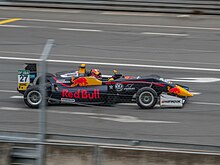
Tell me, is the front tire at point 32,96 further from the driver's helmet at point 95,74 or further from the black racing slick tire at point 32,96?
the driver's helmet at point 95,74

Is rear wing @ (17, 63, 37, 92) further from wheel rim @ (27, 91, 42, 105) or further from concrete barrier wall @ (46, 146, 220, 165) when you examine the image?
concrete barrier wall @ (46, 146, 220, 165)

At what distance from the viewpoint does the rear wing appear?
36.6ft

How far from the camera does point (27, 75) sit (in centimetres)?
1152

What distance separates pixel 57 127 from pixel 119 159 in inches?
36.0

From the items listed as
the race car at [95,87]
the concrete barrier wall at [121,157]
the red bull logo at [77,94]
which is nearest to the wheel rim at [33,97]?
the race car at [95,87]

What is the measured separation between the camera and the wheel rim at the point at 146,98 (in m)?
10.5

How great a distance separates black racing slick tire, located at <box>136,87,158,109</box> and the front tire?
1.70 meters

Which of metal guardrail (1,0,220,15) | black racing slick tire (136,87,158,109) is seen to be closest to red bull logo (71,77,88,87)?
black racing slick tire (136,87,158,109)

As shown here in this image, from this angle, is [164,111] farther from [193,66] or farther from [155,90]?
[193,66]

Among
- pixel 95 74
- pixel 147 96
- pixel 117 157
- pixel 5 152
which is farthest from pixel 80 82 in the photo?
pixel 117 157

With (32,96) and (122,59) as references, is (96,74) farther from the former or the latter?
(122,59)

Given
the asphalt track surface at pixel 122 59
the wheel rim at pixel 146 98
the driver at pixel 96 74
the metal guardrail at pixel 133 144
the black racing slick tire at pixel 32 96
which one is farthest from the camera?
the driver at pixel 96 74

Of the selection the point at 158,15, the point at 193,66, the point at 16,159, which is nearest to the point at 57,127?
the point at 16,159

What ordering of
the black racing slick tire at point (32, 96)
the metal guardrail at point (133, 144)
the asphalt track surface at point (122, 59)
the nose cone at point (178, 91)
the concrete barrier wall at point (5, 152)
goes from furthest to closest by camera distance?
1. the nose cone at point (178, 91)
2. the black racing slick tire at point (32, 96)
3. the concrete barrier wall at point (5, 152)
4. the asphalt track surface at point (122, 59)
5. the metal guardrail at point (133, 144)
